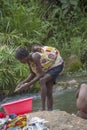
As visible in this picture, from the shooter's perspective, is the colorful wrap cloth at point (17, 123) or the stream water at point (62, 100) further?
the stream water at point (62, 100)

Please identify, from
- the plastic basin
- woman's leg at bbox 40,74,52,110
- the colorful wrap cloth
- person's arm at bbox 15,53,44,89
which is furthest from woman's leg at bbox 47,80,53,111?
the colorful wrap cloth

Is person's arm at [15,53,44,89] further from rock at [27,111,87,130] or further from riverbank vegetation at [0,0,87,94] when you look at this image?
riverbank vegetation at [0,0,87,94]

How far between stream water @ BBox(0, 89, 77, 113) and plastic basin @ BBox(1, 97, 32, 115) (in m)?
1.59

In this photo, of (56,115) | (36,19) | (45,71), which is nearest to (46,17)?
(36,19)

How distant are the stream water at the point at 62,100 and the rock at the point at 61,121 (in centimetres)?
178

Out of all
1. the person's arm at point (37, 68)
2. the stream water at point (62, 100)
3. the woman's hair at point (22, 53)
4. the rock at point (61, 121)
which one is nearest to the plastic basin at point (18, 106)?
the rock at point (61, 121)

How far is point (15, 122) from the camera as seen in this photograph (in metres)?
5.15

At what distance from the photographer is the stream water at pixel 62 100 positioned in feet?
25.4

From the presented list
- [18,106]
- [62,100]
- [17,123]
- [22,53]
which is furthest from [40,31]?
[17,123]

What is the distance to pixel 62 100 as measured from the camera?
337 inches

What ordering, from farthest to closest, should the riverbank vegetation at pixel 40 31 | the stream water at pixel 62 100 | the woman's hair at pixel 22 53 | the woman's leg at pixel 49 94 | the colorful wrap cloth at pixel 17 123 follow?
the riverbank vegetation at pixel 40 31, the stream water at pixel 62 100, the woman's leg at pixel 49 94, the woman's hair at pixel 22 53, the colorful wrap cloth at pixel 17 123

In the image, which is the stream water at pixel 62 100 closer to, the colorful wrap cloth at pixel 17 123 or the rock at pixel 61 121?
the rock at pixel 61 121

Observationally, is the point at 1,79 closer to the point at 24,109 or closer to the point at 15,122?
the point at 24,109

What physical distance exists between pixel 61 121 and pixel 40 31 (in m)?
7.24
